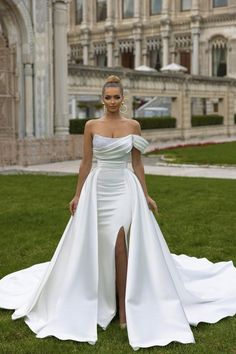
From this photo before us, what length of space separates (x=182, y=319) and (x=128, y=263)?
2.04 feet

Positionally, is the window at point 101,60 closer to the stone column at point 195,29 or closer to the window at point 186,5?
the window at point 186,5

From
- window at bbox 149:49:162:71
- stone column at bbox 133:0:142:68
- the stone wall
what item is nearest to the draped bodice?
the stone wall

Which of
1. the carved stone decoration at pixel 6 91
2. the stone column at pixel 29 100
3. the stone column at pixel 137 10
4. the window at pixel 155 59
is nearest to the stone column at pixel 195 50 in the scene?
the window at pixel 155 59

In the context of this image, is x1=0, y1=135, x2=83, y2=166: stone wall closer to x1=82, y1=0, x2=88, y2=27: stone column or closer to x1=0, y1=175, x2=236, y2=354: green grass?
x1=0, y1=175, x2=236, y2=354: green grass

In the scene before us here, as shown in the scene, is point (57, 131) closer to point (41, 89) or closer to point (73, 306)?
point (41, 89)

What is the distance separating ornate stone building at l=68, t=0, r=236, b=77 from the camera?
163 feet

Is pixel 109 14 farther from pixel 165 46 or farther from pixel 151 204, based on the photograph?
pixel 151 204

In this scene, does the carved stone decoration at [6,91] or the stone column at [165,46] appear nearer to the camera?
the carved stone decoration at [6,91]

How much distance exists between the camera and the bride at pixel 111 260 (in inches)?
192

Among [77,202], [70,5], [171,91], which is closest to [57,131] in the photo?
[171,91]

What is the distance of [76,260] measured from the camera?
5.02 m

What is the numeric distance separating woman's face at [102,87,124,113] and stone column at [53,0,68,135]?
1514 centimetres

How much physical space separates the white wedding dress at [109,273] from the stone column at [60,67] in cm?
1512

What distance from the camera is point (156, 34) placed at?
53.4 meters
